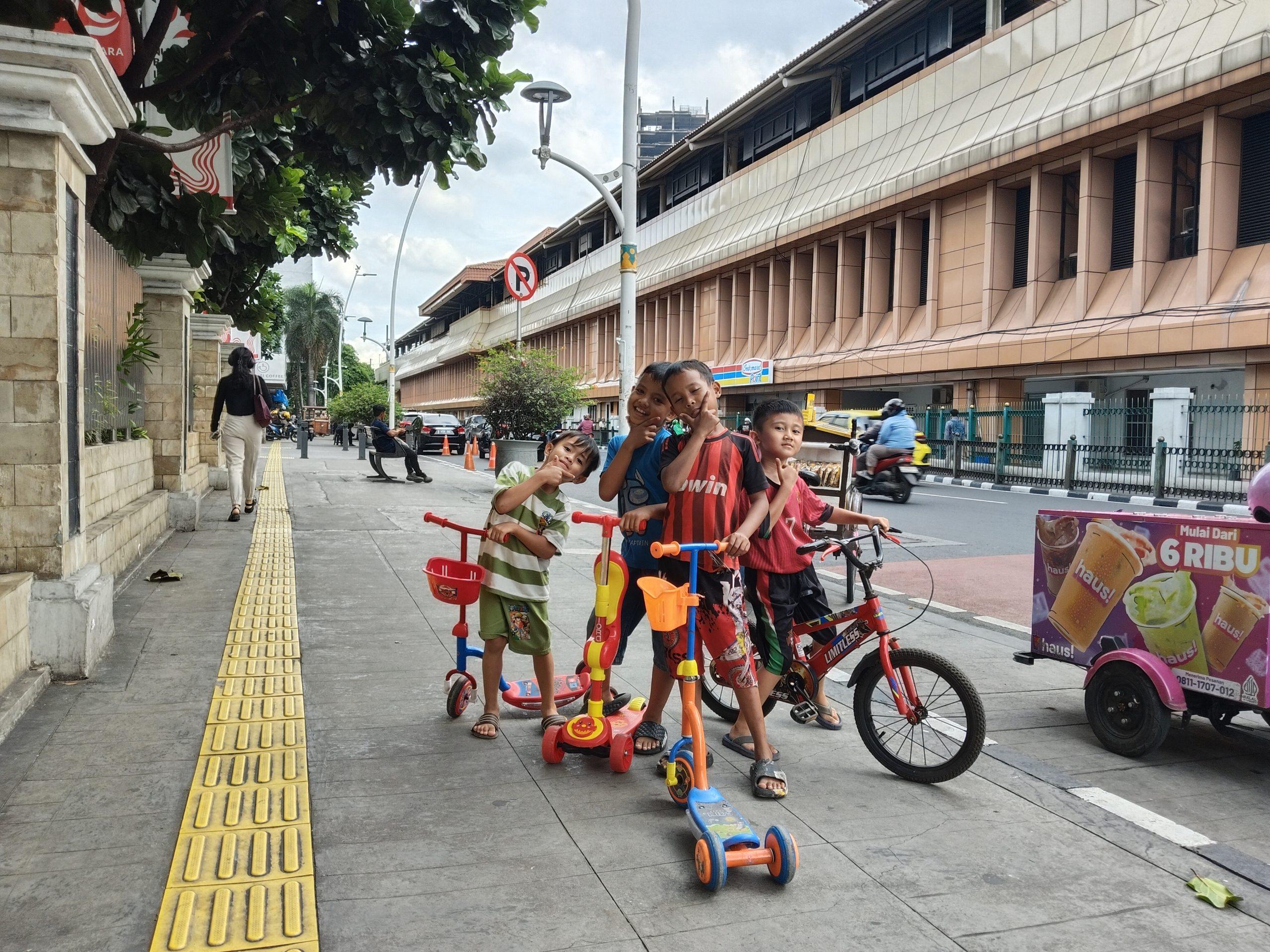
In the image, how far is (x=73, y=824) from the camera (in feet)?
11.6

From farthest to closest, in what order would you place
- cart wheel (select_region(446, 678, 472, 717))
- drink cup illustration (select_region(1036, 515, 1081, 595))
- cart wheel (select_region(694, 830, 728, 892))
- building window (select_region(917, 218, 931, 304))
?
building window (select_region(917, 218, 931, 304)), drink cup illustration (select_region(1036, 515, 1081, 595)), cart wheel (select_region(446, 678, 472, 717)), cart wheel (select_region(694, 830, 728, 892))

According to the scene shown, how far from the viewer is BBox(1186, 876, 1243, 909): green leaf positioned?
124 inches

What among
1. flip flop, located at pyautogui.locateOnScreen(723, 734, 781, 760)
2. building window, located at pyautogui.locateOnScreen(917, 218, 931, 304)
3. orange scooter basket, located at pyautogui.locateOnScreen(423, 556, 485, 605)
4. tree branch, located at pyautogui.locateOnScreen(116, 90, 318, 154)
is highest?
building window, located at pyautogui.locateOnScreen(917, 218, 931, 304)

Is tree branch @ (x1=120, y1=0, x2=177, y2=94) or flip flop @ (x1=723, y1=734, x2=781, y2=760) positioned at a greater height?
tree branch @ (x1=120, y1=0, x2=177, y2=94)

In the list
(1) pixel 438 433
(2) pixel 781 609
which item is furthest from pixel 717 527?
(1) pixel 438 433

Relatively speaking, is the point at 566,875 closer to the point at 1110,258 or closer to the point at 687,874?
the point at 687,874

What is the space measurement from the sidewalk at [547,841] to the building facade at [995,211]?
1975cm

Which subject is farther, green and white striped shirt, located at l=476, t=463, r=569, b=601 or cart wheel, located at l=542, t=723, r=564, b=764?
green and white striped shirt, located at l=476, t=463, r=569, b=601

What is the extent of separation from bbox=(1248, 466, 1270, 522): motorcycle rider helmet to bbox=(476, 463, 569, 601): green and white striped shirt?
121 inches

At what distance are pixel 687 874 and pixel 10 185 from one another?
4.56m

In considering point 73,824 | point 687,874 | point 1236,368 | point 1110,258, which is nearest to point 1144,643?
point 687,874

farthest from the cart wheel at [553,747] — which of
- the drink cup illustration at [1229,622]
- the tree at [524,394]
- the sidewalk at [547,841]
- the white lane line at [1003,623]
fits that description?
the tree at [524,394]

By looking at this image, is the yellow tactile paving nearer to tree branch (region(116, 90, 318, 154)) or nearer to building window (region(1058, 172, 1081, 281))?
tree branch (region(116, 90, 318, 154))

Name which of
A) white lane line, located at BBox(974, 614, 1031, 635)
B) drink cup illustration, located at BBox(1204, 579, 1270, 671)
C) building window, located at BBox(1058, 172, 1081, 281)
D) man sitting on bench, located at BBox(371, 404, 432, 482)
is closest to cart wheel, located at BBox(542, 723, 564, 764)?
drink cup illustration, located at BBox(1204, 579, 1270, 671)
